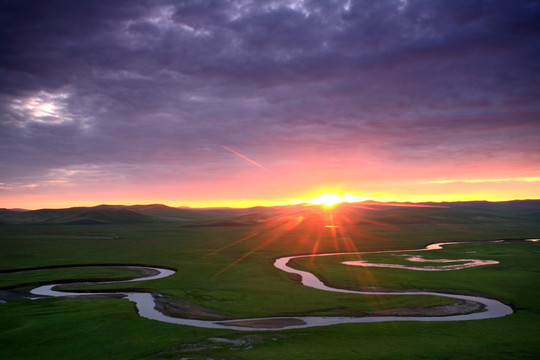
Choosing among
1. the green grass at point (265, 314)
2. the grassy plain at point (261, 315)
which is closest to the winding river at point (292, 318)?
the grassy plain at point (261, 315)

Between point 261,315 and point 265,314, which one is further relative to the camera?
point 265,314

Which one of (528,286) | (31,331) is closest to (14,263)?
(31,331)

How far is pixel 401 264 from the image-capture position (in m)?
76.2

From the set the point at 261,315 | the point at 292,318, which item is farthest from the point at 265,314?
the point at 292,318

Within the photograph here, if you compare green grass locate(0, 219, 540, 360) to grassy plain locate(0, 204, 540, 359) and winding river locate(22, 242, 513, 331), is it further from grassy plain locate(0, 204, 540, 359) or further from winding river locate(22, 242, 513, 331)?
winding river locate(22, 242, 513, 331)

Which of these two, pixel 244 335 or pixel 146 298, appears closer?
pixel 244 335

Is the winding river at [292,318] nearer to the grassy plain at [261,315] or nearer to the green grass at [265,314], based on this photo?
→ the grassy plain at [261,315]

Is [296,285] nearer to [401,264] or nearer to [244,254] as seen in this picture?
[401,264]

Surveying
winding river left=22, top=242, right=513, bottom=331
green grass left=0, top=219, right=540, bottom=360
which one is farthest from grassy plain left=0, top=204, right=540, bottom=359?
winding river left=22, top=242, right=513, bottom=331

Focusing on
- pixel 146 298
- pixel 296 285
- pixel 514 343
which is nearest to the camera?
pixel 514 343

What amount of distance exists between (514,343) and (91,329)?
35501 millimetres

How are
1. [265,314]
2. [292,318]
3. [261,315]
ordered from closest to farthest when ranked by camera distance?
[292,318] < [261,315] < [265,314]

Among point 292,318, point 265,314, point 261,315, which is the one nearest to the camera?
point 292,318

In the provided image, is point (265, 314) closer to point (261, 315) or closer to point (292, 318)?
point (261, 315)
